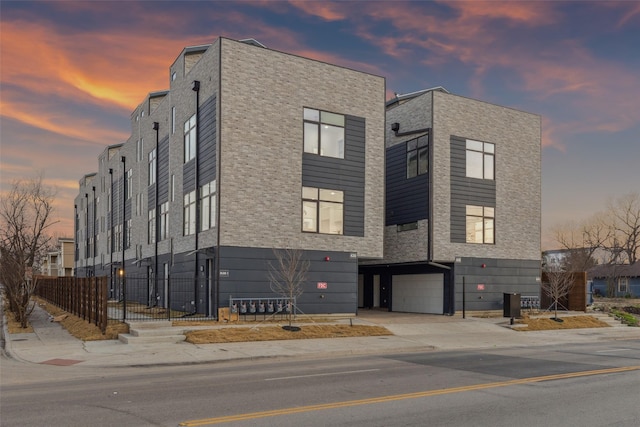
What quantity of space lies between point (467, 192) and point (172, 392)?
969 inches

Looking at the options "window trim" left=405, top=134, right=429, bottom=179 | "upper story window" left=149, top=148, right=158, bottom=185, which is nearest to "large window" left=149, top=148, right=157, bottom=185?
"upper story window" left=149, top=148, right=158, bottom=185

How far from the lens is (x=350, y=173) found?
2814cm

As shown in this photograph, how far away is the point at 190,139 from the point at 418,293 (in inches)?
627

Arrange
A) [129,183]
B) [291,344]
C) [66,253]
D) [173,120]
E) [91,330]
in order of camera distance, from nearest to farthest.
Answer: [291,344] → [91,330] → [173,120] → [129,183] → [66,253]

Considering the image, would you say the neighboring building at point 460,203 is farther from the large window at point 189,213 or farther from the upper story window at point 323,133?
the large window at point 189,213

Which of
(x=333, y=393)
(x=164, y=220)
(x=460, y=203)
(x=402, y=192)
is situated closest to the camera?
(x=333, y=393)

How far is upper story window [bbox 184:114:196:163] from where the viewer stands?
1134 inches

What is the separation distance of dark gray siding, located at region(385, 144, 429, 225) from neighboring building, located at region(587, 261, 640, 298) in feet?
140

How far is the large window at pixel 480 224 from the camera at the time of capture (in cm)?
3219

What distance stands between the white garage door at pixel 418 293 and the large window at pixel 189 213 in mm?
13819

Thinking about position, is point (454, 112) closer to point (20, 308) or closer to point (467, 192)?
point (467, 192)

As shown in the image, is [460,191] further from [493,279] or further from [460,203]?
[493,279]

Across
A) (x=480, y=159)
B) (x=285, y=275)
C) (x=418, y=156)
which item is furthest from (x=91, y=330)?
(x=480, y=159)

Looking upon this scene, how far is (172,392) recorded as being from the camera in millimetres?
→ 10773
